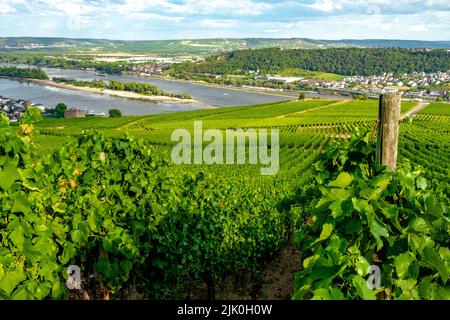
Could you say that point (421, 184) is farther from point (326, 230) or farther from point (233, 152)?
point (233, 152)

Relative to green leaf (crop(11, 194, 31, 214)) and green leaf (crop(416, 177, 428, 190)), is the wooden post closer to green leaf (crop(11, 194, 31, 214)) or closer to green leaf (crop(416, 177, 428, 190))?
green leaf (crop(416, 177, 428, 190))

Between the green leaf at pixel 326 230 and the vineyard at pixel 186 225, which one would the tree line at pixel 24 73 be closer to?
the vineyard at pixel 186 225

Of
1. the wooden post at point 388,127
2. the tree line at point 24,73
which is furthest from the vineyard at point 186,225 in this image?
the tree line at point 24,73

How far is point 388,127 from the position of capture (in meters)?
3.83

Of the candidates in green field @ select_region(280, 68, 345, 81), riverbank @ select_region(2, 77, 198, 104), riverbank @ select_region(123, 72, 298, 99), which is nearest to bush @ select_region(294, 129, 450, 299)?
riverbank @ select_region(2, 77, 198, 104)

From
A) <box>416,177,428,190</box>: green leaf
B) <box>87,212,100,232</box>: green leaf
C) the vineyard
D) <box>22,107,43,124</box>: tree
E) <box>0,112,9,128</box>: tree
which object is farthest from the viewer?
<box>87,212,100,232</box>: green leaf

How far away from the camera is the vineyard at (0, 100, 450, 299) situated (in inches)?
118

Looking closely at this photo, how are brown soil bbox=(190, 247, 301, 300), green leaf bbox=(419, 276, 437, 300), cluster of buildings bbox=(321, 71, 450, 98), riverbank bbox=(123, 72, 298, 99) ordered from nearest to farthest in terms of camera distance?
green leaf bbox=(419, 276, 437, 300) < brown soil bbox=(190, 247, 301, 300) < cluster of buildings bbox=(321, 71, 450, 98) < riverbank bbox=(123, 72, 298, 99)

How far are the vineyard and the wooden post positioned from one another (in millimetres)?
156

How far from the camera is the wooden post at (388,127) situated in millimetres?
3771

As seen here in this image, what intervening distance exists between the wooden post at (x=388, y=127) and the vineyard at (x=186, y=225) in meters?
0.16
